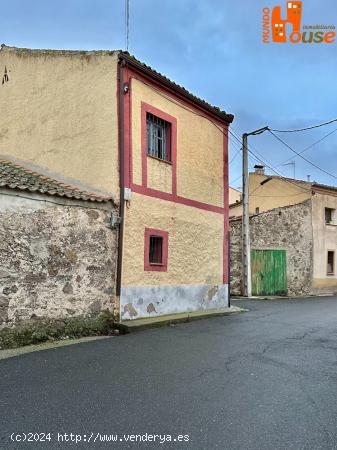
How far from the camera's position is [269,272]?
21.5 metres

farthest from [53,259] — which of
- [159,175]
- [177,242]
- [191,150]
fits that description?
[191,150]

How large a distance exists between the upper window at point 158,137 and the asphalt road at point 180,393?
543 cm

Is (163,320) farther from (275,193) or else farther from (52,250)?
(275,193)

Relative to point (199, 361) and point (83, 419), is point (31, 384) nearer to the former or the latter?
point (83, 419)

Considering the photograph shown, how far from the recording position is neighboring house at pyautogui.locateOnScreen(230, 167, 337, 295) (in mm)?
21388

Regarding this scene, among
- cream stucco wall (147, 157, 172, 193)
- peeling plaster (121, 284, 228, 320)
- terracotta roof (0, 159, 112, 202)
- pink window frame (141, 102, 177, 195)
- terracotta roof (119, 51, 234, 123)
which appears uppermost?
terracotta roof (119, 51, 234, 123)

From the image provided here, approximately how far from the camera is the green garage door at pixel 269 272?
2105cm

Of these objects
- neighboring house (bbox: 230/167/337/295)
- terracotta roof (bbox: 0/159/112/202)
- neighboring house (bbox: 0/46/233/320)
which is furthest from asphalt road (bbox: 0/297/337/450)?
neighboring house (bbox: 230/167/337/295)

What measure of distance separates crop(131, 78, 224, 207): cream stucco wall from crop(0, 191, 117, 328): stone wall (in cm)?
207

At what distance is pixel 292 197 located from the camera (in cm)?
2514

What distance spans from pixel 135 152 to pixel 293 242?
14353 mm

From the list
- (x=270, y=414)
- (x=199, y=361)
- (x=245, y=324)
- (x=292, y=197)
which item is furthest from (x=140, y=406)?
(x=292, y=197)

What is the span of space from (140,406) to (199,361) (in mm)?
2209

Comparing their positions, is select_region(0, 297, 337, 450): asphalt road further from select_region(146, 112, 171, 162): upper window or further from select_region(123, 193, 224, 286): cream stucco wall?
select_region(146, 112, 171, 162): upper window
